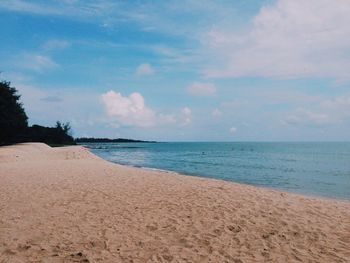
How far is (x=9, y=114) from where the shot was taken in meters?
52.7

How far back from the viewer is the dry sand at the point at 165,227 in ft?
23.1

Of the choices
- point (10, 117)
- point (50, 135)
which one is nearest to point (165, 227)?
point (10, 117)

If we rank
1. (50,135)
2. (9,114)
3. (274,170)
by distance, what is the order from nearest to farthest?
→ (274,170)
(9,114)
(50,135)

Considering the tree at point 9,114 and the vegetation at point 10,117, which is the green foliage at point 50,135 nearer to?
the vegetation at point 10,117

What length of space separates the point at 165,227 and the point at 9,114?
164 ft

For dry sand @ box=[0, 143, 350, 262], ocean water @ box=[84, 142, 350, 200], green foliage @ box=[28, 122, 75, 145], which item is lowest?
ocean water @ box=[84, 142, 350, 200]

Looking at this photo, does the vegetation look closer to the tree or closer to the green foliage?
the tree

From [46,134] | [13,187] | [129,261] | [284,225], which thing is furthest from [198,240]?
[46,134]

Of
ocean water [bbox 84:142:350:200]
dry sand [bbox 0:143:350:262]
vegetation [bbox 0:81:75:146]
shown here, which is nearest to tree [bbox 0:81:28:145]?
vegetation [bbox 0:81:75:146]

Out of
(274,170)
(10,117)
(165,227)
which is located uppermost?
(10,117)

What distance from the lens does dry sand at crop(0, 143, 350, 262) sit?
7031 millimetres

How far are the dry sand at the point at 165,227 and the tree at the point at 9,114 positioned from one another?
4185cm

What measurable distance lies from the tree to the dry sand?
1648 inches

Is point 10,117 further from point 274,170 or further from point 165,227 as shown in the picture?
point 165,227
